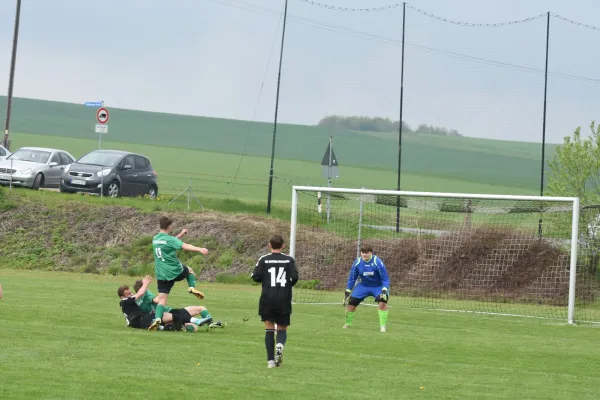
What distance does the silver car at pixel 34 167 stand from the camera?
135ft

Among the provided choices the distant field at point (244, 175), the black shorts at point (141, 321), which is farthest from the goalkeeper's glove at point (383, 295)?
the distant field at point (244, 175)

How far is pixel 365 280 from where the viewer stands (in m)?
20.2

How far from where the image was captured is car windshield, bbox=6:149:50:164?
142 feet

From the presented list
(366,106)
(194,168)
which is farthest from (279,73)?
(194,168)

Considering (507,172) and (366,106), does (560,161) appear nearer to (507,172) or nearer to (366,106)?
(366,106)

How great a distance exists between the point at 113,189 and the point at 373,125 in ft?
39.9

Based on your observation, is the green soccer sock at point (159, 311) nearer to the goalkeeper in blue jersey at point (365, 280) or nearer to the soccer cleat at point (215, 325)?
the soccer cleat at point (215, 325)

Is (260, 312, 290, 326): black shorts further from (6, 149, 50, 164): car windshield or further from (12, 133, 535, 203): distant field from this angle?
(6, 149, 50, 164): car windshield

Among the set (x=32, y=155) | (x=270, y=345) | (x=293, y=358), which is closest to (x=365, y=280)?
(x=293, y=358)

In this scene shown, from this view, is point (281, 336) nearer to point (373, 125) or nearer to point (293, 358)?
point (293, 358)

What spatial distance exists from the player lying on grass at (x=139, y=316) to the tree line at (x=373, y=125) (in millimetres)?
23809

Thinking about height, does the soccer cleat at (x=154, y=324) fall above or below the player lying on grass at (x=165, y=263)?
below

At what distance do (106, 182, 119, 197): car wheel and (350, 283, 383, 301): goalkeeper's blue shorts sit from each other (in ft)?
71.1

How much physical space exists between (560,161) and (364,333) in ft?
58.3
